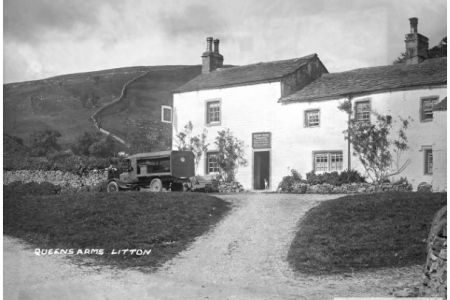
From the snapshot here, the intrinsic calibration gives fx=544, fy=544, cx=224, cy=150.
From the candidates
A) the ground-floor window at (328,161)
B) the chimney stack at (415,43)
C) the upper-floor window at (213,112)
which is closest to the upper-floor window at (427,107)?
the chimney stack at (415,43)

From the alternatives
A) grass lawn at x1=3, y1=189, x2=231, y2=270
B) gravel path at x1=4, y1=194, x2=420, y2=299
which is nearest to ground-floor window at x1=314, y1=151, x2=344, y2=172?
grass lawn at x1=3, y1=189, x2=231, y2=270

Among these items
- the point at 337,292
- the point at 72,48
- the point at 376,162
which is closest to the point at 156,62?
the point at 72,48

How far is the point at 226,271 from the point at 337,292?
63.1 inches

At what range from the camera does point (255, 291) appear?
6672 mm

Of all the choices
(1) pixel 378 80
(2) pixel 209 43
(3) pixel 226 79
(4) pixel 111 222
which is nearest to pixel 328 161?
(1) pixel 378 80

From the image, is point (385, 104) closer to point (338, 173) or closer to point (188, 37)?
point (338, 173)

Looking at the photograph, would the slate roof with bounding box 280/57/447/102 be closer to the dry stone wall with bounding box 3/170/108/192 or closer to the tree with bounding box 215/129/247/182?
the tree with bounding box 215/129/247/182

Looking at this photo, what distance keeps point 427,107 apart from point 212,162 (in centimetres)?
694

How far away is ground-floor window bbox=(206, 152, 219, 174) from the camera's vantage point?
1502 centimetres

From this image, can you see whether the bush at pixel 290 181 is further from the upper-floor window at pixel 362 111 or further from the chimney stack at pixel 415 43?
the chimney stack at pixel 415 43

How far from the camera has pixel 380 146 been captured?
1165cm

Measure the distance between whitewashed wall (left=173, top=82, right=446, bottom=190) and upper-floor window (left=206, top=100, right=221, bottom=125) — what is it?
141 millimetres

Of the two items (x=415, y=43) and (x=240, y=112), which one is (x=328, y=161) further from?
(x=415, y=43)

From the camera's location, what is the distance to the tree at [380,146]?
1059cm
